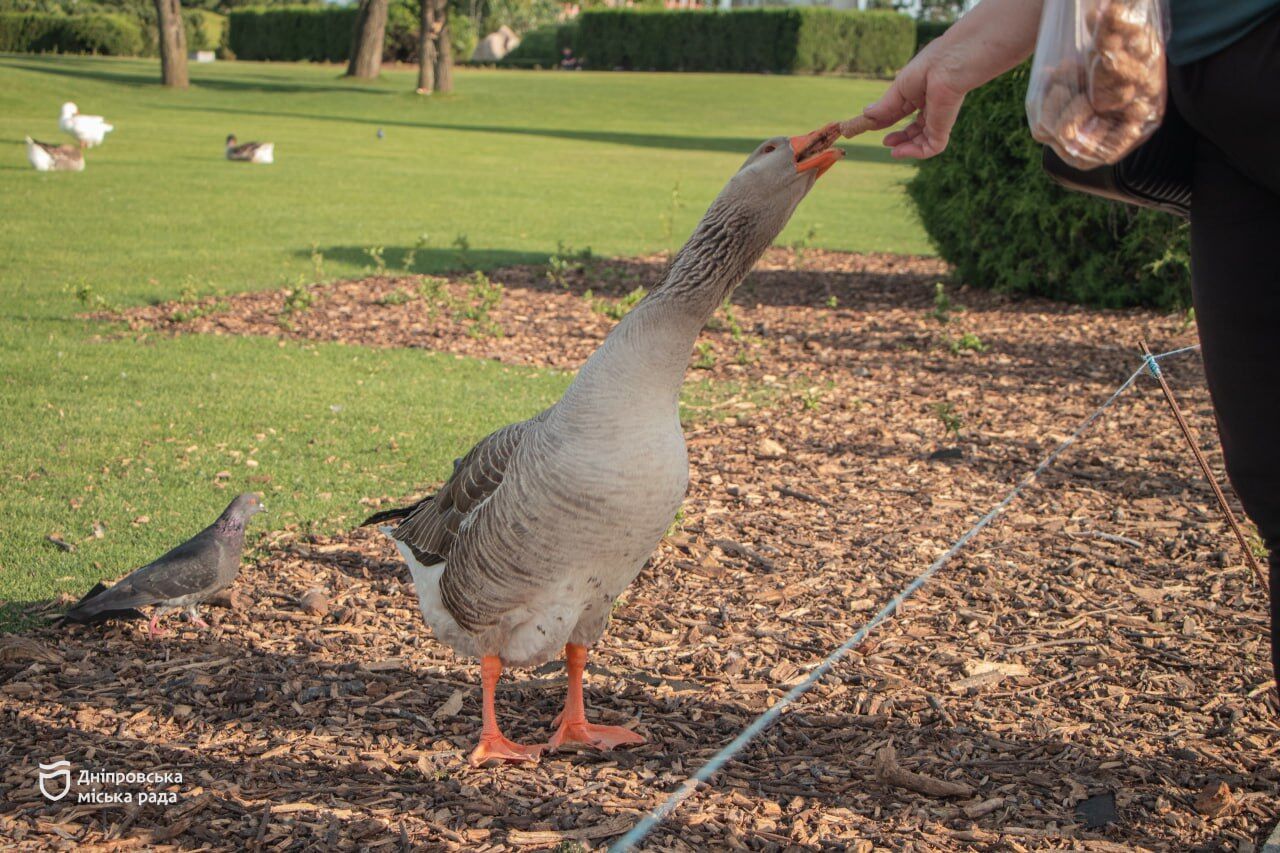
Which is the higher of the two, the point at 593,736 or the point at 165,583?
the point at 165,583

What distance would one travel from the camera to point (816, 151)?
340 centimetres

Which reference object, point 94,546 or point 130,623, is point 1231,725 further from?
point 94,546

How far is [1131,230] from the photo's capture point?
1154 cm

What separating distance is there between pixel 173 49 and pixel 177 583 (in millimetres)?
45293

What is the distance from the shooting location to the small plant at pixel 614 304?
1106cm

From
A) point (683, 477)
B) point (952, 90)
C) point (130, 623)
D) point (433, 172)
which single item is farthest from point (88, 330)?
point (433, 172)

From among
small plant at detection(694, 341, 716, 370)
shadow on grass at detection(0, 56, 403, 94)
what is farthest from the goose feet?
shadow on grass at detection(0, 56, 403, 94)

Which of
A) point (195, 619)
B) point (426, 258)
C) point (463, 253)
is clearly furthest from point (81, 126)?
point (195, 619)

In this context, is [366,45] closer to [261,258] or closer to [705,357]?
[261,258]

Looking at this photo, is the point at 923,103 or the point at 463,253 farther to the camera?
the point at 463,253

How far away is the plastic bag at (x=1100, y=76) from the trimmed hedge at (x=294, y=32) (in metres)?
76.3

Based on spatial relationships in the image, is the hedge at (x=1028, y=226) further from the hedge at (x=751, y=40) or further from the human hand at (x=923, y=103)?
the hedge at (x=751, y=40)

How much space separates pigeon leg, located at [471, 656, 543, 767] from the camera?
12.8 feet

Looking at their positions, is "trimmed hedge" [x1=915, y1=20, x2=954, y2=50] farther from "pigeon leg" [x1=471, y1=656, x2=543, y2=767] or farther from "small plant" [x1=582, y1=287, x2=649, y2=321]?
"pigeon leg" [x1=471, y1=656, x2=543, y2=767]
